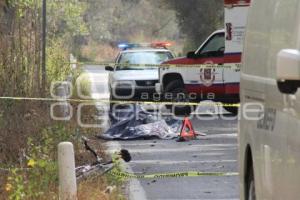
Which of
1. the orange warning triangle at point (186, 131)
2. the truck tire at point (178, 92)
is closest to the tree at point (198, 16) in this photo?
the truck tire at point (178, 92)

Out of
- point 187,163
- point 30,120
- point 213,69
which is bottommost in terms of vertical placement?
point 187,163

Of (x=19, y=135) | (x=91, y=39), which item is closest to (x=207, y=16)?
(x=19, y=135)

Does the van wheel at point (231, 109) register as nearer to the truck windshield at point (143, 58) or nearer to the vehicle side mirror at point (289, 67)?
the truck windshield at point (143, 58)

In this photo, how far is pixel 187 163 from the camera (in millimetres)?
12539

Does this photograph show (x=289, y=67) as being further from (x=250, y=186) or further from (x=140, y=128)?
(x=140, y=128)

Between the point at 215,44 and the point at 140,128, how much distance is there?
206 inches

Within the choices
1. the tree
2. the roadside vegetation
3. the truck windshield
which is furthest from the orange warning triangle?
the tree

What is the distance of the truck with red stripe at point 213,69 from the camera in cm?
1962

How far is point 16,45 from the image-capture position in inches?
494

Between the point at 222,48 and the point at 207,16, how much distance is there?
18.8 metres

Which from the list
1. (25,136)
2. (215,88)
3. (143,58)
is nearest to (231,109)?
(215,88)

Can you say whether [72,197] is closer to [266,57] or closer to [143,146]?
[266,57]

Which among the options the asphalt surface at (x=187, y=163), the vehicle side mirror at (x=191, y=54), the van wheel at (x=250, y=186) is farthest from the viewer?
the vehicle side mirror at (x=191, y=54)

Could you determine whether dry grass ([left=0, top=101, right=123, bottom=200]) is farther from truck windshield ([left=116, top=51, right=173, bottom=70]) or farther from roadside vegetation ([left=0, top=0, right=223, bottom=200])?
truck windshield ([left=116, top=51, right=173, bottom=70])
